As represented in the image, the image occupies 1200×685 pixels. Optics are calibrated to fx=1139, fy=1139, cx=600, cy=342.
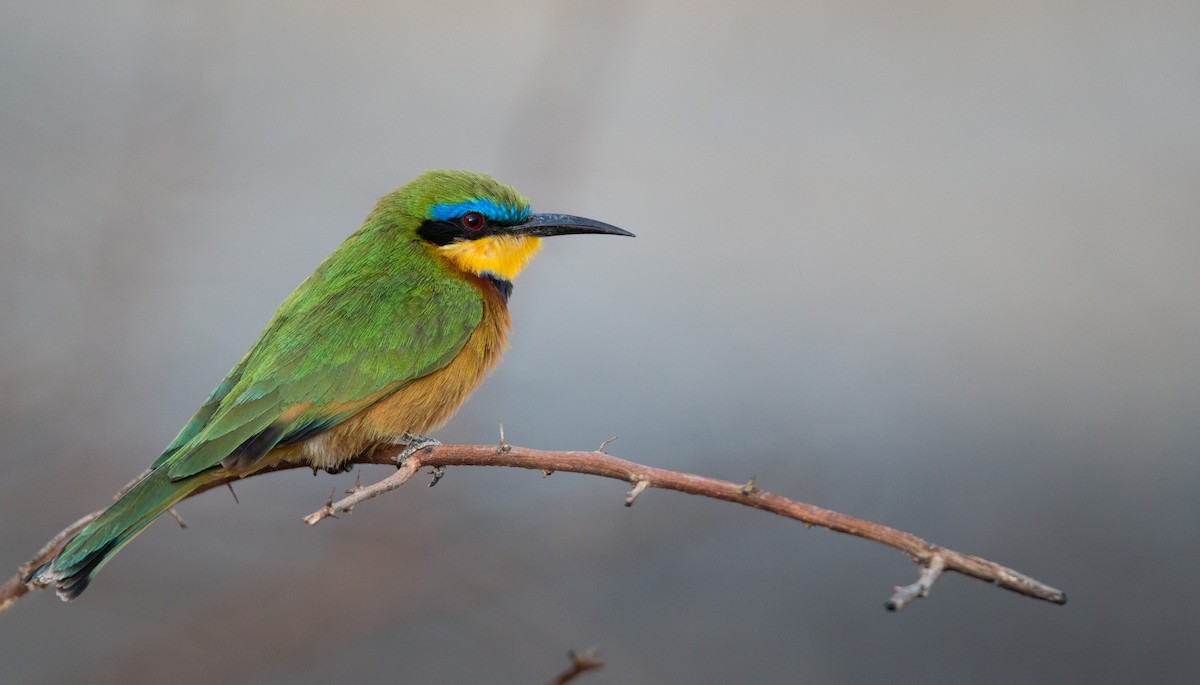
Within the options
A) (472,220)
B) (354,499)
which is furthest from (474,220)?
(354,499)

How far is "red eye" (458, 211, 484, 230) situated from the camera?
124 inches

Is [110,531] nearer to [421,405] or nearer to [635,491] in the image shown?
[421,405]

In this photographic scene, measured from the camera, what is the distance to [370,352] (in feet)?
9.02

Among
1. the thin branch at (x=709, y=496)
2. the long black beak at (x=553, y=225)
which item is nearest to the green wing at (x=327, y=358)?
the long black beak at (x=553, y=225)

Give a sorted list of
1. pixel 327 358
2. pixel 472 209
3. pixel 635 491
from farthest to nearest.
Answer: pixel 472 209
pixel 327 358
pixel 635 491

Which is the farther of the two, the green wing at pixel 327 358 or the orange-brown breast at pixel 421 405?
the orange-brown breast at pixel 421 405

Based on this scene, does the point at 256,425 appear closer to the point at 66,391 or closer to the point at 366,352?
the point at 366,352

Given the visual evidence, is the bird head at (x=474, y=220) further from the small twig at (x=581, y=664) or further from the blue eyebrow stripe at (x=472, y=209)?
the small twig at (x=581, y=664)

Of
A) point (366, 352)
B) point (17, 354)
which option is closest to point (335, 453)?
point (366, 352)

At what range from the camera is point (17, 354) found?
3.07 metres

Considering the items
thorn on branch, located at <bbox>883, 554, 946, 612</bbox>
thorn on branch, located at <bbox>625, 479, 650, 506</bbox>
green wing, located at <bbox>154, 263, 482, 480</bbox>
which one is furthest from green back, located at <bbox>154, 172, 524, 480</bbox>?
thorn on branch, located at <bbox>883, 554, 946, 612</bbox>

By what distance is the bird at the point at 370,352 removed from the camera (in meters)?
2.31

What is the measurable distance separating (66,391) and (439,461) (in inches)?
58.4

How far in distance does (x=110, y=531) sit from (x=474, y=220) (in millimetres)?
1360
